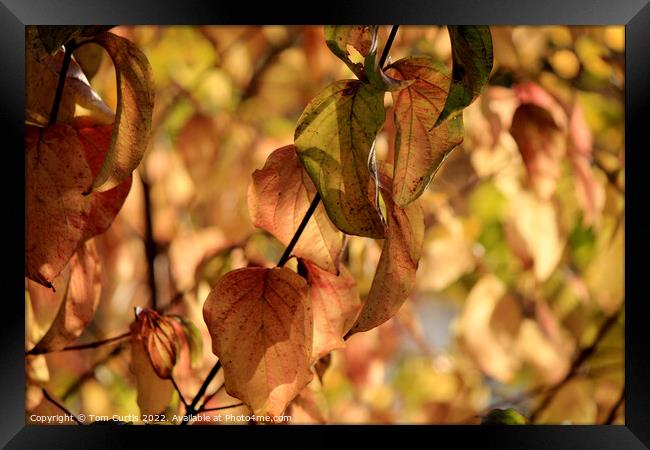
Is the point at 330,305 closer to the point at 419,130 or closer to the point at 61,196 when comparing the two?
the point at 419,130

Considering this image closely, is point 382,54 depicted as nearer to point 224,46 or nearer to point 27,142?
point 224,46

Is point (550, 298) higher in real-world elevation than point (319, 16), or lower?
lower

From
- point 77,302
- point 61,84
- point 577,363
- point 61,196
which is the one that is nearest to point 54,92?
point 61,84

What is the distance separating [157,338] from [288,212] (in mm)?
218

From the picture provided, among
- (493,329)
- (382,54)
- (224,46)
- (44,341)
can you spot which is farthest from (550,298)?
(44,341)

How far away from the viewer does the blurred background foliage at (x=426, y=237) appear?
0.89 m

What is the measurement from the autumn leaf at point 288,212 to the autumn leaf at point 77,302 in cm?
20

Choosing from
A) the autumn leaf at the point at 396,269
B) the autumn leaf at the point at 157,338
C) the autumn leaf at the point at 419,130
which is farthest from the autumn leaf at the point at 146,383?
the autumn leaf at the point at 419,130

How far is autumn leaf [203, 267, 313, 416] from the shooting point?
879mm

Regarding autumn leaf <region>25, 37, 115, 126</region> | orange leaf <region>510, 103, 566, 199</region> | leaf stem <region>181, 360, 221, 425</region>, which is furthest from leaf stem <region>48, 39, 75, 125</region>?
orange leaf <region>510, 103, 566, 199</region>

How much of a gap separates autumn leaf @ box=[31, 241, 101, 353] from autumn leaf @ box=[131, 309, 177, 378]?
58 millimetres

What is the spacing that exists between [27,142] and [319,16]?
1.25 ft

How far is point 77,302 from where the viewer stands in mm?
898

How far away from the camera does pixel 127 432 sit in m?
0.90
